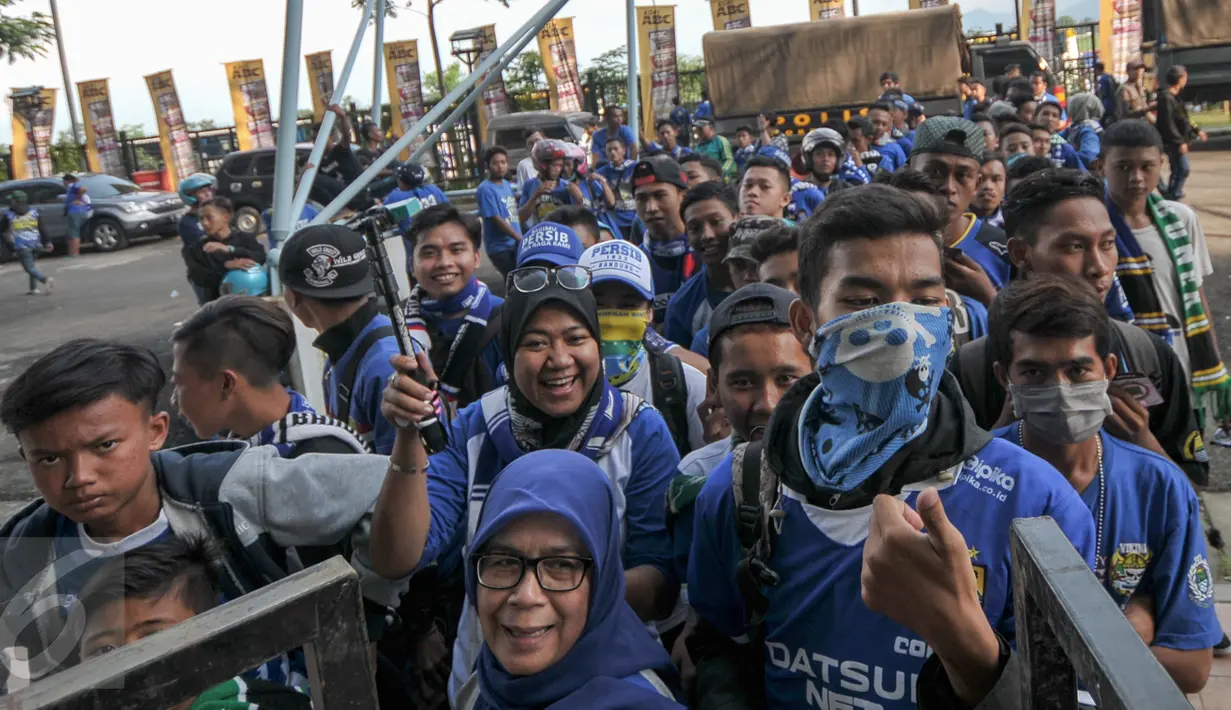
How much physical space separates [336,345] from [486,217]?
560 cm

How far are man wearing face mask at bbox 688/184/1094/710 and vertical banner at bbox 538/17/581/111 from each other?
24.5 m

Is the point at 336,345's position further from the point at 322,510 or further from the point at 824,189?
the point at 824,189

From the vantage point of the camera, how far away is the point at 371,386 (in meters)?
3.08

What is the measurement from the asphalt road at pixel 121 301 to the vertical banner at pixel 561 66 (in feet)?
33.0

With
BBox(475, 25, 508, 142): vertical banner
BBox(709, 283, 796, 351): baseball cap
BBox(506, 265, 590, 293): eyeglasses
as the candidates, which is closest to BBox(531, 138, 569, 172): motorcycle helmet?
BBox(506, 265, 590, 293): eyeglasses

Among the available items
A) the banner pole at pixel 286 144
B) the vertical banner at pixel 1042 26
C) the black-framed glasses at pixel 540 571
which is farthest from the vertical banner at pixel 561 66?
the black-framed glasses at pixel 540 571

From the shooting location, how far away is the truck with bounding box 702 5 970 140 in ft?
49.0

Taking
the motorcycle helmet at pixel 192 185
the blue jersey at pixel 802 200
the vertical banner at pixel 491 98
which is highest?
the vertical banner at pixel 491 98

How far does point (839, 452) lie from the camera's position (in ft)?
4.93

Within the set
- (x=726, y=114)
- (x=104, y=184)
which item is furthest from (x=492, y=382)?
(x=104, y=184)

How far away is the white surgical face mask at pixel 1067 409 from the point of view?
2176 millimetres

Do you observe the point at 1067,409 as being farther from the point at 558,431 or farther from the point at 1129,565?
the point at 558,431

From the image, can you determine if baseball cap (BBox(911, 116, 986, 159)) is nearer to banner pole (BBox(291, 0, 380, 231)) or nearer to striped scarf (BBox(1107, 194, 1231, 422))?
striped scarf (BBox(1107, 194, 1231, 422))

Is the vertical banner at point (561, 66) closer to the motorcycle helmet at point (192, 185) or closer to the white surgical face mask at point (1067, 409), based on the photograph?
the motorcycle helmet at point (192, 185)
